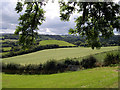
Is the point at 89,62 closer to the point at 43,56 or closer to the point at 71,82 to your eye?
the point at 71,82

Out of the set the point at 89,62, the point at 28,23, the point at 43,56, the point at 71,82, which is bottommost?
the point at 43,56

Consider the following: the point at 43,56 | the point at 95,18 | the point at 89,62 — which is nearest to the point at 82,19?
the point at 95,18

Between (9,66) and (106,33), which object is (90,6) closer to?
(106,33)

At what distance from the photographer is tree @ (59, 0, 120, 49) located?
81.6 ft

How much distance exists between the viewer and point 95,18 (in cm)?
2731

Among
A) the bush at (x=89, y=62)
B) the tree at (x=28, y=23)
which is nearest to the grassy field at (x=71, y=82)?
the tree at (x=28, y=23)

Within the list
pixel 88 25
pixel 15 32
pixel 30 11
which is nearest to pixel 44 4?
pixel 30 11

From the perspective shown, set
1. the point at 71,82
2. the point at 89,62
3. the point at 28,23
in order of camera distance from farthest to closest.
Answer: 1. the point at 89,62
2. the point at 28,23
3. the point at 71,82

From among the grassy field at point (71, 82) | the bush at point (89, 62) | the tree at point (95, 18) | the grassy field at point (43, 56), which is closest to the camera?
the grassy field at point (71, 82)

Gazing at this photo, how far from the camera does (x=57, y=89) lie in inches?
467

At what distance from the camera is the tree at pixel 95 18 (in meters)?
24.9

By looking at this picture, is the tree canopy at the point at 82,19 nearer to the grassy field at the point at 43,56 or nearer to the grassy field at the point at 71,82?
the grassy field at the point at 71,82

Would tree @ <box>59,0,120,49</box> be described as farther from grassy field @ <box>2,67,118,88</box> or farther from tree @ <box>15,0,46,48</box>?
grassy field @ <box>2,67,118,88</box>

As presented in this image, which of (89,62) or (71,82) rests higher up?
(71,82)
